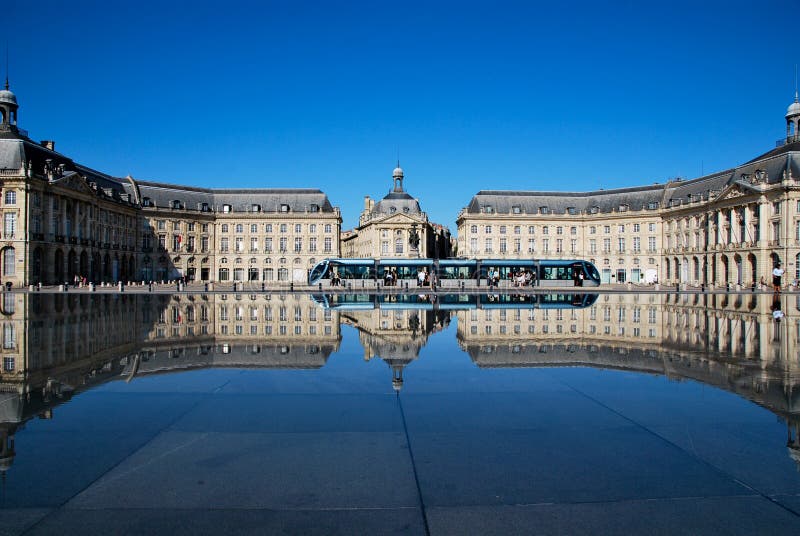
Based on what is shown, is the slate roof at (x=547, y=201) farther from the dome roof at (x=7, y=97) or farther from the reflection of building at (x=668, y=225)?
the dome roof at (x=7, y=97)

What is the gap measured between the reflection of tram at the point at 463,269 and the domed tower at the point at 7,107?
39.6m

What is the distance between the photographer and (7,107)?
65.3m

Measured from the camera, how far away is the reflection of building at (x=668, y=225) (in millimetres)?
65125

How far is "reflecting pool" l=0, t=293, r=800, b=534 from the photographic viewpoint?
430 centimetres

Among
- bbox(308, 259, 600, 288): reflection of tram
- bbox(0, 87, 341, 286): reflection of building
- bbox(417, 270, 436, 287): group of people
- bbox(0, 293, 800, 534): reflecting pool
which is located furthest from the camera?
bbox(0, 87, 341, 286): reflection of building

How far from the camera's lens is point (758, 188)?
65.5 meters

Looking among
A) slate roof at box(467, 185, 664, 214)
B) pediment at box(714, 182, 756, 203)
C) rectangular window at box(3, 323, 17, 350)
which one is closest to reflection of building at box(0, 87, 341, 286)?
slate roof at box(467, 185, 664, 214)

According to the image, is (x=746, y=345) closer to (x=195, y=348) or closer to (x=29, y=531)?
(x=195, y=348)

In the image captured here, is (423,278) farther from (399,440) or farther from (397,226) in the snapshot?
(399,440)

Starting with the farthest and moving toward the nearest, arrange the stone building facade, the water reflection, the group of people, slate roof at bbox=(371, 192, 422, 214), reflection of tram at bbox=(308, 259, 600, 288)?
1. slate roof at bbox=(371, 192, 422, 214)
2. the stone building facade
3. reflection of tram at bbox=(308, 259, 600, 288)
4. the group of people
5. the water reflection

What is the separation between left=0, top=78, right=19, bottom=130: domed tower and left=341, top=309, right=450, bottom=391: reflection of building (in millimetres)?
63880

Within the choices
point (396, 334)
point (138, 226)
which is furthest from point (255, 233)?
point (396, 334)

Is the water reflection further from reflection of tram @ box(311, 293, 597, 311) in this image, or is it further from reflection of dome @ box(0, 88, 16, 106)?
reflection of dome @ box(0, 88, 16, 106)

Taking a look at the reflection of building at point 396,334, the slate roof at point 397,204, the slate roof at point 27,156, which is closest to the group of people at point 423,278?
the reflection of building at point 396,334
